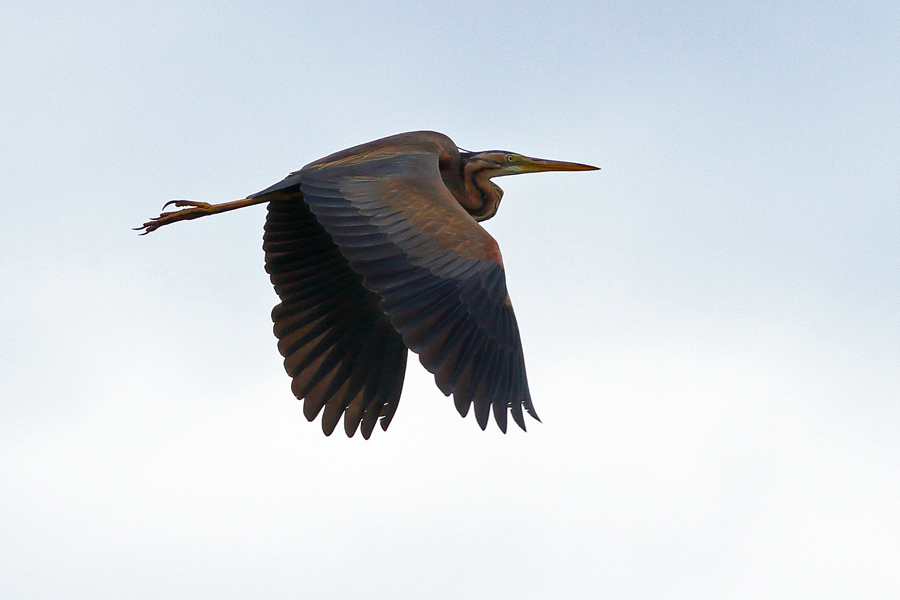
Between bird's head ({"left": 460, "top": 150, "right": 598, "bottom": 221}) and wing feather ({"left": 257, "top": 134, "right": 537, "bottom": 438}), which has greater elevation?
bird's head ({"left": 460, "top": 150, "right": 598, "bottom": 221})

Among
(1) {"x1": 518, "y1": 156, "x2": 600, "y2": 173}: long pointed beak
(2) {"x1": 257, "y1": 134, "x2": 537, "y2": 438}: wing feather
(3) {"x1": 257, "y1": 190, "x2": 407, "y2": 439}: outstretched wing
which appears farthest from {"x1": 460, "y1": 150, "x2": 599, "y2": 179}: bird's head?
(3) {"x1": 257, "y1": 190, "x2": 407, "y2": 439}: outstretched wing

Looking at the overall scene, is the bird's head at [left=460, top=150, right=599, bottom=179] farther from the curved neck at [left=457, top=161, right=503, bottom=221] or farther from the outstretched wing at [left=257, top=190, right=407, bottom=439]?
the outstretched wing at [left=257, top=190, right=407, bottom=439]

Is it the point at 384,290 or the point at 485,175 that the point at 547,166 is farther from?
the point at 384,290

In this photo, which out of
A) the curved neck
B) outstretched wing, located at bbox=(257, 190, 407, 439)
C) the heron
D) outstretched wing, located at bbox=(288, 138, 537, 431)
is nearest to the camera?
outstretched wing, located at bbox=(288, 138, 537, 431)

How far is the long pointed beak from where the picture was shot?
11562 millimetres

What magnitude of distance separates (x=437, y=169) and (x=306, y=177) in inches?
40.2

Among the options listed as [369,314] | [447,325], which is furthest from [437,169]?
[447,325]

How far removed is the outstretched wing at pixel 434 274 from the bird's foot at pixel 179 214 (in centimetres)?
87

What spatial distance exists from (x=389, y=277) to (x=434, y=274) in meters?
0.30

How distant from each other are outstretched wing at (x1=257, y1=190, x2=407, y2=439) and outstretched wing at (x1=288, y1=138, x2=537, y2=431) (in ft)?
2.53

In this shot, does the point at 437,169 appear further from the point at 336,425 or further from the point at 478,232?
the point at 336,425

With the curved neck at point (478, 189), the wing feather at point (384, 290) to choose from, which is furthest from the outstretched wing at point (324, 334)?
the curved neck at point (478, 189)

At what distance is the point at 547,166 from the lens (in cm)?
1170

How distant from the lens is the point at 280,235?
10.2 meters
